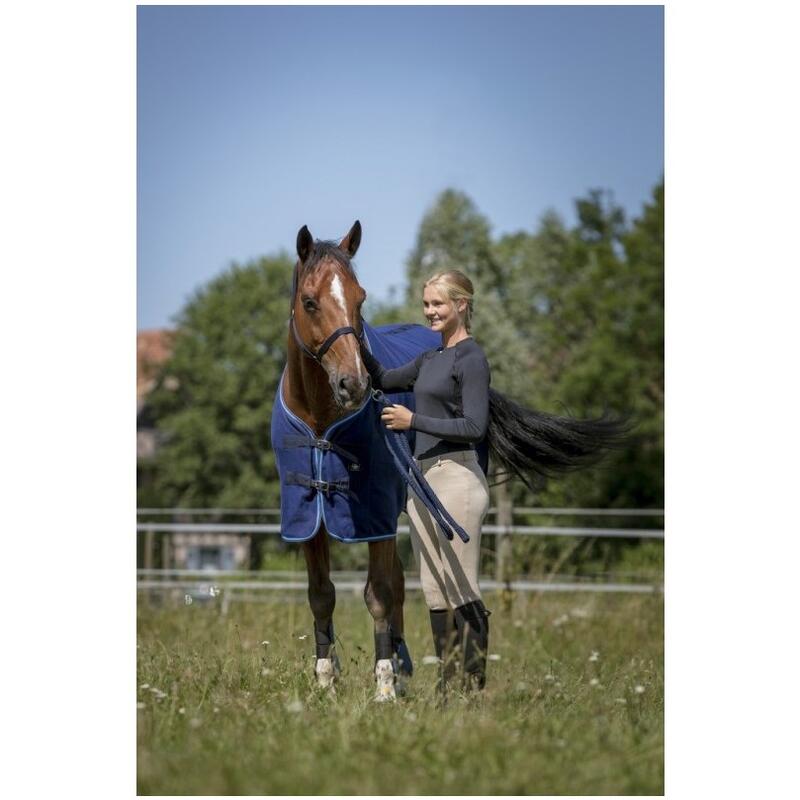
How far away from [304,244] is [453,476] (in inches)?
47.5

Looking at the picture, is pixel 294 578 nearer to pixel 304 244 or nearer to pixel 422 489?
pixel 422 489

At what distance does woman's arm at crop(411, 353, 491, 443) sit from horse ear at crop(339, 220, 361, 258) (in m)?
0.72

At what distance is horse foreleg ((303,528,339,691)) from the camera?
523 centimetres

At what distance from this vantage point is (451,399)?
478 cm

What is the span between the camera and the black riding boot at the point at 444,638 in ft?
15.6

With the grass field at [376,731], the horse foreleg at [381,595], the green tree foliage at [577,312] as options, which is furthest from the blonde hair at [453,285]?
the green tree foliage at [577,312]

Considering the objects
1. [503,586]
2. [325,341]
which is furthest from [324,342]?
[503,586]

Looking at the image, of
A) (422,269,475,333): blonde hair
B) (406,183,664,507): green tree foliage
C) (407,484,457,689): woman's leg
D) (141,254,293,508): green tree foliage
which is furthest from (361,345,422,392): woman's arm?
(141,254,293,508): green tree foliage

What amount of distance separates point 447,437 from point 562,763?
4.87ft

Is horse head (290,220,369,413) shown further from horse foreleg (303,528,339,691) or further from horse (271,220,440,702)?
horse foreleg (303,528,339,691)
